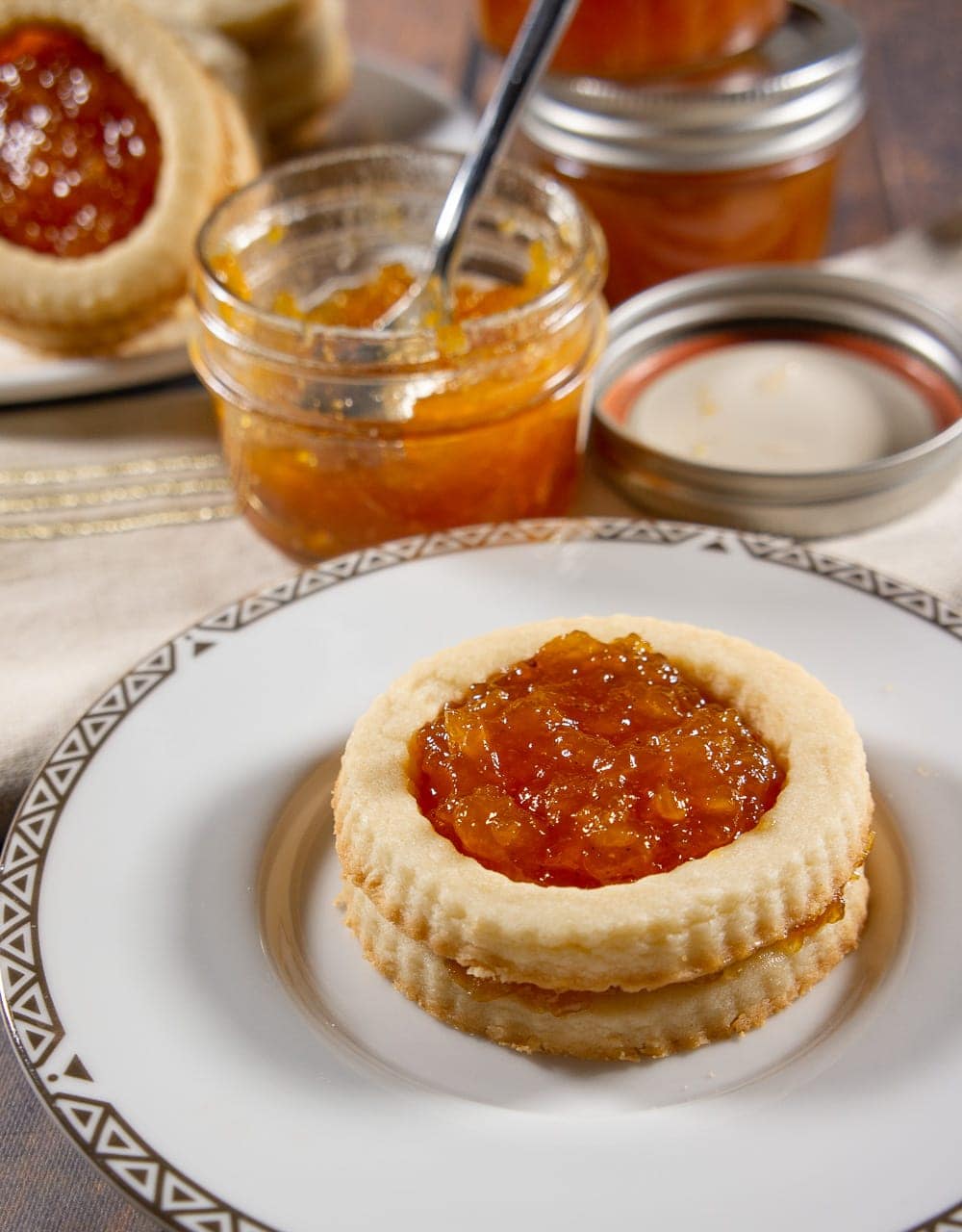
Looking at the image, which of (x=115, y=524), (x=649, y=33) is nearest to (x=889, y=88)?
(x=649, y=33)

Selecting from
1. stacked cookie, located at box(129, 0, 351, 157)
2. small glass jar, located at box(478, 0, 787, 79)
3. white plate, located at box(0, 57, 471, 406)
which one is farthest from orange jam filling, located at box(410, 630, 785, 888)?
stacked cookie, located at box(129, 0, 351, 157)

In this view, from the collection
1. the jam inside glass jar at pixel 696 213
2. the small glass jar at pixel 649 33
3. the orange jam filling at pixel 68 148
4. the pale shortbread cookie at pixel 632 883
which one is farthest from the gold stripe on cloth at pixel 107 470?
the small glass jar at pixel 649 33

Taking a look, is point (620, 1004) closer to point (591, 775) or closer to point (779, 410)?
point (591, 775)

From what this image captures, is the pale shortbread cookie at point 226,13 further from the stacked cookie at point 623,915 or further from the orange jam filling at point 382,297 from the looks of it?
the stacked cookie at point 623,915

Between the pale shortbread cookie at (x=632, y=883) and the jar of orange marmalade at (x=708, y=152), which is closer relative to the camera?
the pale shortbread cookie at (x=632, y=883)

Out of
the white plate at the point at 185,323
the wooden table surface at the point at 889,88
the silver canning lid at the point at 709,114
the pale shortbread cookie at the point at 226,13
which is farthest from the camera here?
the wooden table surface at the point at 889,88

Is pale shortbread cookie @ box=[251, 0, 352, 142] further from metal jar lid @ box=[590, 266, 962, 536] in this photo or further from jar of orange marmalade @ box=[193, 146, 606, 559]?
metal jar lid @ box=[590, 266, 962, 536]

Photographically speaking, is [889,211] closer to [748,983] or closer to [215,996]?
[748,983]
